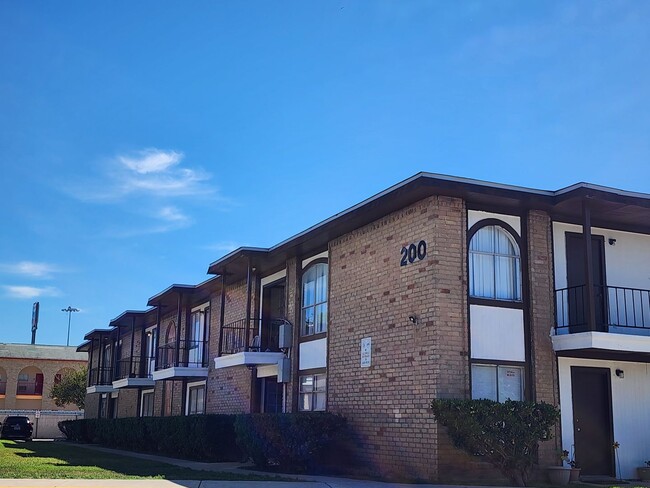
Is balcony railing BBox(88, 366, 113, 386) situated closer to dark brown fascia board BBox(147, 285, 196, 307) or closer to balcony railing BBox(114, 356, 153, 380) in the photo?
balcony railing BBox(114, 356, 153, 380)

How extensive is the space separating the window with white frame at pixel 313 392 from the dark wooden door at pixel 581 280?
623cm

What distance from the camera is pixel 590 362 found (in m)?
17.0

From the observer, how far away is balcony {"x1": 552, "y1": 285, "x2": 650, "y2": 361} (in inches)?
613

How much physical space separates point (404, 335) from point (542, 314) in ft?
9.26

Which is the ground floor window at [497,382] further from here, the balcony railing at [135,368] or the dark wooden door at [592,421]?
the balcony railing at [135,368]

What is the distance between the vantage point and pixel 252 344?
24.2m

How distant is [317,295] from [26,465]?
7992mm

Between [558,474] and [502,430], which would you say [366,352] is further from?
[558,474]

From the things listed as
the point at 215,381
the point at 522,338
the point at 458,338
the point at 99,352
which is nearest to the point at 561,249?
the point at 522,338

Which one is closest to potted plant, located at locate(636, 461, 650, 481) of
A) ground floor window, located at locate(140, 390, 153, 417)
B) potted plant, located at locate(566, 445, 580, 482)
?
potted plant, located at locate(566, 445, 580, 482)

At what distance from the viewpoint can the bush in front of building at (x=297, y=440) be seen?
17062mm

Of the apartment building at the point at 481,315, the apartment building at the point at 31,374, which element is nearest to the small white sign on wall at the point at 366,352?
the apartment building at the point at 481,315

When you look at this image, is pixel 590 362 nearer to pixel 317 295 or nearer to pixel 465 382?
pixel 465 382

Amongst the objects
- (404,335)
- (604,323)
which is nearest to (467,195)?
(404,335)
